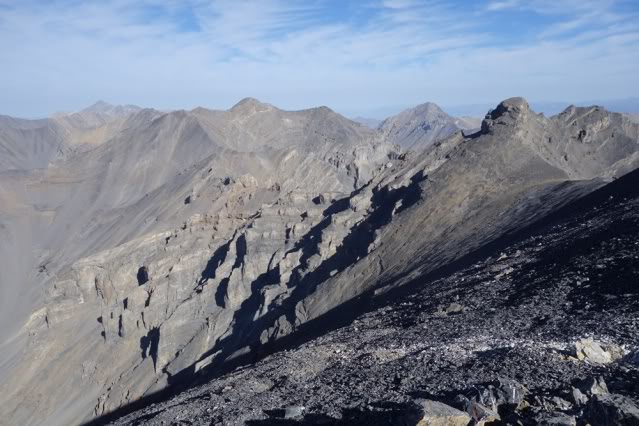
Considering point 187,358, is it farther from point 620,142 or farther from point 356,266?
point 620,142

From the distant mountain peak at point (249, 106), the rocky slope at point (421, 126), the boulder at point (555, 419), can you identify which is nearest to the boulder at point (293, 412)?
the boulder at point (555, 419)

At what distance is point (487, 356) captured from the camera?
14.8 m

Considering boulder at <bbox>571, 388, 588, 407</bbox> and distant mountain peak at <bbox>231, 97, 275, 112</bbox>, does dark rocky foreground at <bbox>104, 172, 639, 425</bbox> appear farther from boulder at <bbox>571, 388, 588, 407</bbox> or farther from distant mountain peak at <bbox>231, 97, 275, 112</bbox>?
distant mountain peak at <bbox>231, 97, 275, 112</bbox>

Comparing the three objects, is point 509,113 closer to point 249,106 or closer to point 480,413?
point 480,413

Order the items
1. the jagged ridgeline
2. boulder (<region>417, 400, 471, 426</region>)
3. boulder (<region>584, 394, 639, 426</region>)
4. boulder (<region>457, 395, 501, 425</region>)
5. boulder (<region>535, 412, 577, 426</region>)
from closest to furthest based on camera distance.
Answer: boulder (<region>584, 394, 639, 426</region>) → boulder (<region>535, 412, 577, 426</region>) → boulder (<region>417, 400, 471, 426</region>) → boulder (<region>457, 395, 501, 425</region>) → the jagged ridgeline

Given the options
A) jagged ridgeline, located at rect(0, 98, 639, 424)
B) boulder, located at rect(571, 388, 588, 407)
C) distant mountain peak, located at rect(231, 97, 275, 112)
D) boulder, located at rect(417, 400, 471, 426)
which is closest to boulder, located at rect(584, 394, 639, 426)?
boulder, located at rect(571, 388, 588, 407)

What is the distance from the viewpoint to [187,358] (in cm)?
4109

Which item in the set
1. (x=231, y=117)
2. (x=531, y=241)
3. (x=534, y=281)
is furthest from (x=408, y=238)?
(x=231, y=117)

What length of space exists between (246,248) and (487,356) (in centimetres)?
3379

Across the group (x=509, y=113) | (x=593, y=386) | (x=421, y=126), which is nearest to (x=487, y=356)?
(x=593, y=386)

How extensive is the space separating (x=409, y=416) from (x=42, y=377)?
44880mm

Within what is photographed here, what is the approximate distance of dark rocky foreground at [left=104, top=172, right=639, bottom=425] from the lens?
1120cm

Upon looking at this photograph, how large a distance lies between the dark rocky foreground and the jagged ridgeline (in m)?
7.75

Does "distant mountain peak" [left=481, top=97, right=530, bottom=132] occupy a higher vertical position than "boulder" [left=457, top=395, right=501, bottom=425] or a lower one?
higher
